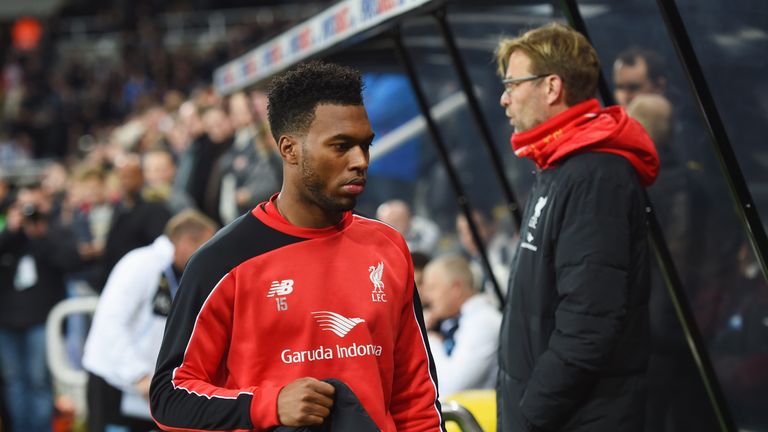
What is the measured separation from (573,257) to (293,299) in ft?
3.39

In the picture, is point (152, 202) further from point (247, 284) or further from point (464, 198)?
point (247, 284)

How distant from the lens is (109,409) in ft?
17.7

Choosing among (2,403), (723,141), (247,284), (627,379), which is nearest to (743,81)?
(723,141)

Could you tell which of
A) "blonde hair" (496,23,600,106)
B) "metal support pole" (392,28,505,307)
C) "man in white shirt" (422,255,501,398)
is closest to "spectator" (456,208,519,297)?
"metal support pole" (392,28,505,307)

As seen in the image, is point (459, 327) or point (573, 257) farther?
point (459, 327)

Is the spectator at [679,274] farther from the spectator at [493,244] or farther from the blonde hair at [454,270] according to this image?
the spectator at [493,244]

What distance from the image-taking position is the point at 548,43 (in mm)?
3299

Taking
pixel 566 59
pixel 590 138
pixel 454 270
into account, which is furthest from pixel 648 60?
pixel 454 270

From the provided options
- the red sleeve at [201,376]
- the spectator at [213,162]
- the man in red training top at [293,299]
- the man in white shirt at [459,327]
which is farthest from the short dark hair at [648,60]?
the spectator at [213,162]

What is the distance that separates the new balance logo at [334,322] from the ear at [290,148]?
1.15 ft

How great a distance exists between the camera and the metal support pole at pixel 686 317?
13.0 ft

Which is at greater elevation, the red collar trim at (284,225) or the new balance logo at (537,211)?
the red collar trim at (284,225)

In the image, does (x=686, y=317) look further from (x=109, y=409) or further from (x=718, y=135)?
(x=109, y=409)

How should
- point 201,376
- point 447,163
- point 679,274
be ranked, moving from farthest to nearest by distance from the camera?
point 447,163
point 679,274
point 201,376
